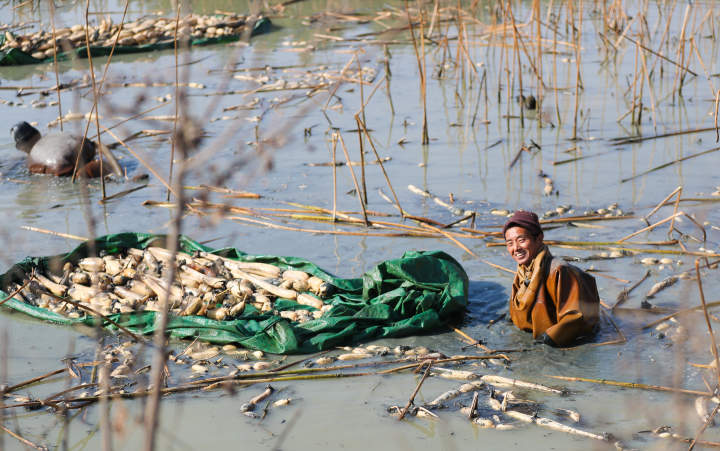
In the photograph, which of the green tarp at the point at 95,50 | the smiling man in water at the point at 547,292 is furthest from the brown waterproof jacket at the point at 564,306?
the green tarp at the point at 95,50

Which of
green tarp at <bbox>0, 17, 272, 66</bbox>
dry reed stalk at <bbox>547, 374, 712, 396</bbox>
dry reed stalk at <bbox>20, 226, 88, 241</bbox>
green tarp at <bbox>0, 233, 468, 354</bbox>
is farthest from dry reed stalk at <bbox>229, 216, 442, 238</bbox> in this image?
green tarp at <bbox>0, 17, 272, 66</bbox>

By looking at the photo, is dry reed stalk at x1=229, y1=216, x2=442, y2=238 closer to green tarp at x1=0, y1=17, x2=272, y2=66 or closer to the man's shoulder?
the man's shoulder

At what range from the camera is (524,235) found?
3824mm

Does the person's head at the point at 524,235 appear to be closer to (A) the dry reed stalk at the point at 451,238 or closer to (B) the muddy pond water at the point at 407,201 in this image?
(B) the muddy pond water at the point at 407,201

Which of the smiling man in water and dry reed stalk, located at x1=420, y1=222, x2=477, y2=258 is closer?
the smiling man in water

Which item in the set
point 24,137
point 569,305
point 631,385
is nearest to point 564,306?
point 569,305

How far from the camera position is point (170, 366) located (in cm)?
378

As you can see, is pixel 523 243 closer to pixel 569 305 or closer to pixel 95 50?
pixel 569 305

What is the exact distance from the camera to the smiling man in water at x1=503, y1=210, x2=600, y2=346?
3.77 metres

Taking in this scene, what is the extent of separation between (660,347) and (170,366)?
2313mm

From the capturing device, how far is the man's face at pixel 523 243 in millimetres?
3828

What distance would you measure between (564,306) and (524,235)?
39 cm

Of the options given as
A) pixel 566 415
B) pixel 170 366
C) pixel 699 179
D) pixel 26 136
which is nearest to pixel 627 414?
pixel 566 415

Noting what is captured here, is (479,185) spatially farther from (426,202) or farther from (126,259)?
(126,259)
